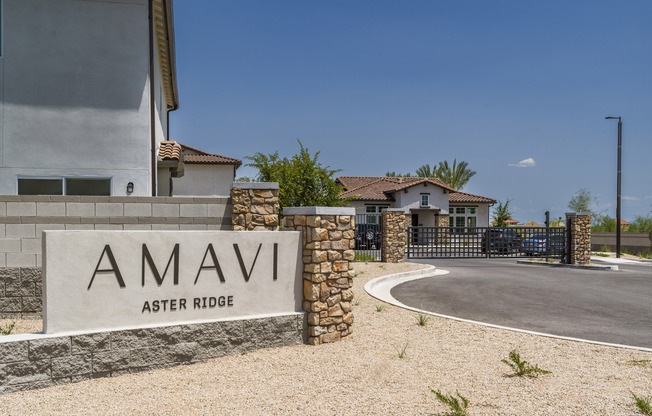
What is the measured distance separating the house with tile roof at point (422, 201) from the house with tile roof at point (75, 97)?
34719 millimetres

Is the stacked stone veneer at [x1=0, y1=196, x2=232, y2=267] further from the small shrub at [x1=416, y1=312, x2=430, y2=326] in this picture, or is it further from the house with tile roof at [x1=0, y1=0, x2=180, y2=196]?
the small shrub at [x1=416, y1=312, x2=430, y2=326]

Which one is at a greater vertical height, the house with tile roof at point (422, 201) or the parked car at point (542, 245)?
the house with tile roof at point (422, 201)

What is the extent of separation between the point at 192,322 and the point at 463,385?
3.63m

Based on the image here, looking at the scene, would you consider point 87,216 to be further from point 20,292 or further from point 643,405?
point 643,405

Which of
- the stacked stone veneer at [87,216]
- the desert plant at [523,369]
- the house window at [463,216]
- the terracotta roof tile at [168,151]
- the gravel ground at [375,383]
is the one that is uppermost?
the terracotta roof tile at [168,151]

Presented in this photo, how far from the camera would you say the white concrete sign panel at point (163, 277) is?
616cm

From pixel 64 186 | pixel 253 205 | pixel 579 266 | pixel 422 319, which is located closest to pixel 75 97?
pixel 64 186

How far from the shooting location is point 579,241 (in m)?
23.6

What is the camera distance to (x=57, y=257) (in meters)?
6.09

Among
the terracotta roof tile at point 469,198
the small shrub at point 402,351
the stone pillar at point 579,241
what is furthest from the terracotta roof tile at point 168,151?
the terracotta roof tile at point 469,198

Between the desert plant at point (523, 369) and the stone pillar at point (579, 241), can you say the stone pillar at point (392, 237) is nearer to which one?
the stone pillar at point (579, 241)

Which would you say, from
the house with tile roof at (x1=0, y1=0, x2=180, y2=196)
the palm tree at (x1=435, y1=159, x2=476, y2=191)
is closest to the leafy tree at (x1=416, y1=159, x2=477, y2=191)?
the palm tree at (x1=435, y1=159, x2=476, y2=191)

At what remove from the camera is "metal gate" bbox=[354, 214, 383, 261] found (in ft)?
75.5

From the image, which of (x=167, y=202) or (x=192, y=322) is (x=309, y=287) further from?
(x=167, y=202)
